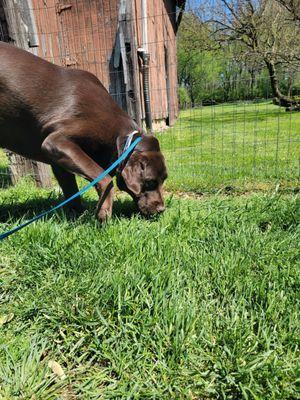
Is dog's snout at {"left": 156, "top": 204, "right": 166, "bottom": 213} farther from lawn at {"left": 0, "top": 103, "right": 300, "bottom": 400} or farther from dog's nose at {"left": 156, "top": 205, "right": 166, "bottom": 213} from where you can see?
lawn at {"left": 0, "top": 103, "right": 300, "bottom": 400}

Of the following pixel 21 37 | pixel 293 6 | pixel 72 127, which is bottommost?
pixel 72 127

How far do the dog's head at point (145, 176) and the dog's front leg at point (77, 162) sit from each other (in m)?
0.22

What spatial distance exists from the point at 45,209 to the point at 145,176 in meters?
1.24

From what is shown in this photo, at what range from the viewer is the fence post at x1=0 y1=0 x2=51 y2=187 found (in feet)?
15.4

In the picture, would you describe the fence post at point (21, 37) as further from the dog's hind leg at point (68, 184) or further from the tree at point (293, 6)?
the tree at point (293, 6)

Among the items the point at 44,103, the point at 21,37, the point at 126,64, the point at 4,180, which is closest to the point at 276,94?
the point at 126,64

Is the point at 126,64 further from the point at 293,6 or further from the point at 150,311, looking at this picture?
the point at 150,311

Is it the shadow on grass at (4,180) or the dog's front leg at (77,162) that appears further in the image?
the shadow on grass at (4,180)

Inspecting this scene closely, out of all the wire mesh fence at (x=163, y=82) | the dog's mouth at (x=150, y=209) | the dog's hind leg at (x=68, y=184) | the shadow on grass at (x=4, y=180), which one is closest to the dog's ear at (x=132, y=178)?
the dog's mouth at (x=150, y=209)

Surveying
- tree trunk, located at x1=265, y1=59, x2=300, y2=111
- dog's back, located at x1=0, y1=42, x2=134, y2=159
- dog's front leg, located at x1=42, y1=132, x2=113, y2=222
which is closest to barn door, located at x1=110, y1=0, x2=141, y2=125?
tree trunk, located at x1=265, y1=59, x2=300, y2=111

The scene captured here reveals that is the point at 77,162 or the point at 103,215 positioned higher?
the point at 77,162

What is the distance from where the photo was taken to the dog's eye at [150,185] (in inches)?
136

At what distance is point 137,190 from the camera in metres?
3.39

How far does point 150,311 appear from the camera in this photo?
2094mm
